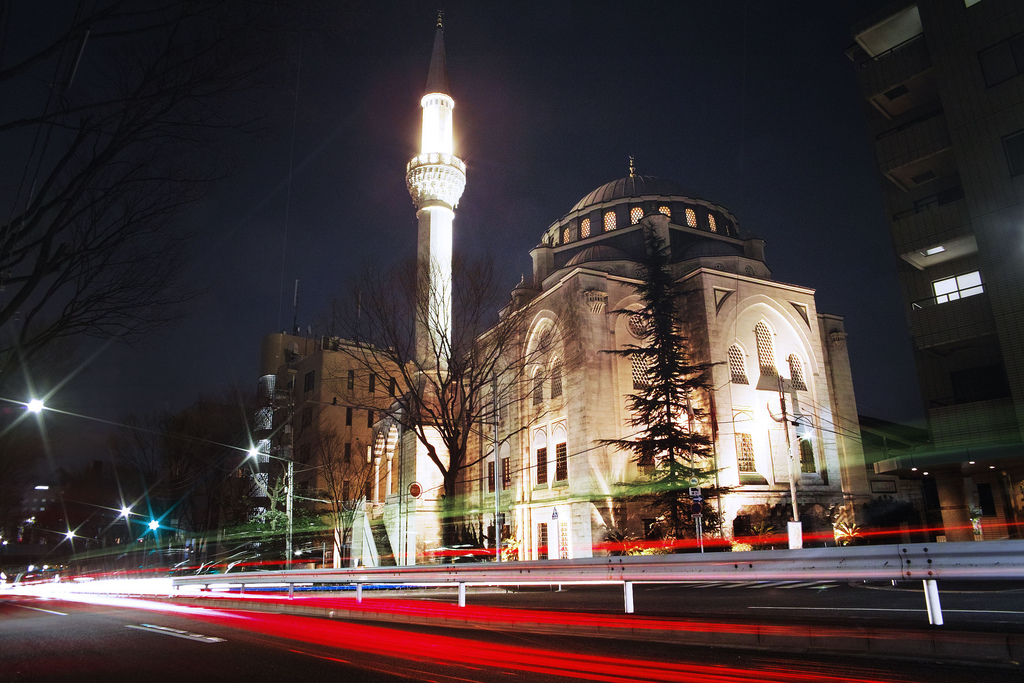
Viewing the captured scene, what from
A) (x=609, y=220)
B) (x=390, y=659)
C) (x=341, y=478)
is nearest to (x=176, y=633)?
(x=390, y=659)

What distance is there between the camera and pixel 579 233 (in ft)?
166

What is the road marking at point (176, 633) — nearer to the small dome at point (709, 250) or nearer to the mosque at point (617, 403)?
the mosque at point (617, 403)

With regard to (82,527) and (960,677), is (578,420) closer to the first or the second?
(960,677)

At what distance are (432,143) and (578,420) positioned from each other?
2095cm

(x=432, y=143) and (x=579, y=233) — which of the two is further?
(x=579, y=233)

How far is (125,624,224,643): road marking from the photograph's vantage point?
26.2 feet

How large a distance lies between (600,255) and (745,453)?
14.7 meters

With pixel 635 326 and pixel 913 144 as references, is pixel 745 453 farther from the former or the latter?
pixel 913 144

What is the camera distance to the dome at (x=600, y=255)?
41938 millimetres

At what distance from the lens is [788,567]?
659cm

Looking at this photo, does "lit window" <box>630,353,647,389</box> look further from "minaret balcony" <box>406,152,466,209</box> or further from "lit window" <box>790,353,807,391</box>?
"minaret balcony" <box>406,152,466,209</box>

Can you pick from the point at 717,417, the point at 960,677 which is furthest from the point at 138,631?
the point at 717,417

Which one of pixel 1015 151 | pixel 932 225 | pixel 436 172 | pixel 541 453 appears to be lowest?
pixel 541 453

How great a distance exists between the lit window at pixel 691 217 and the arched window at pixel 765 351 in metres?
12.0
